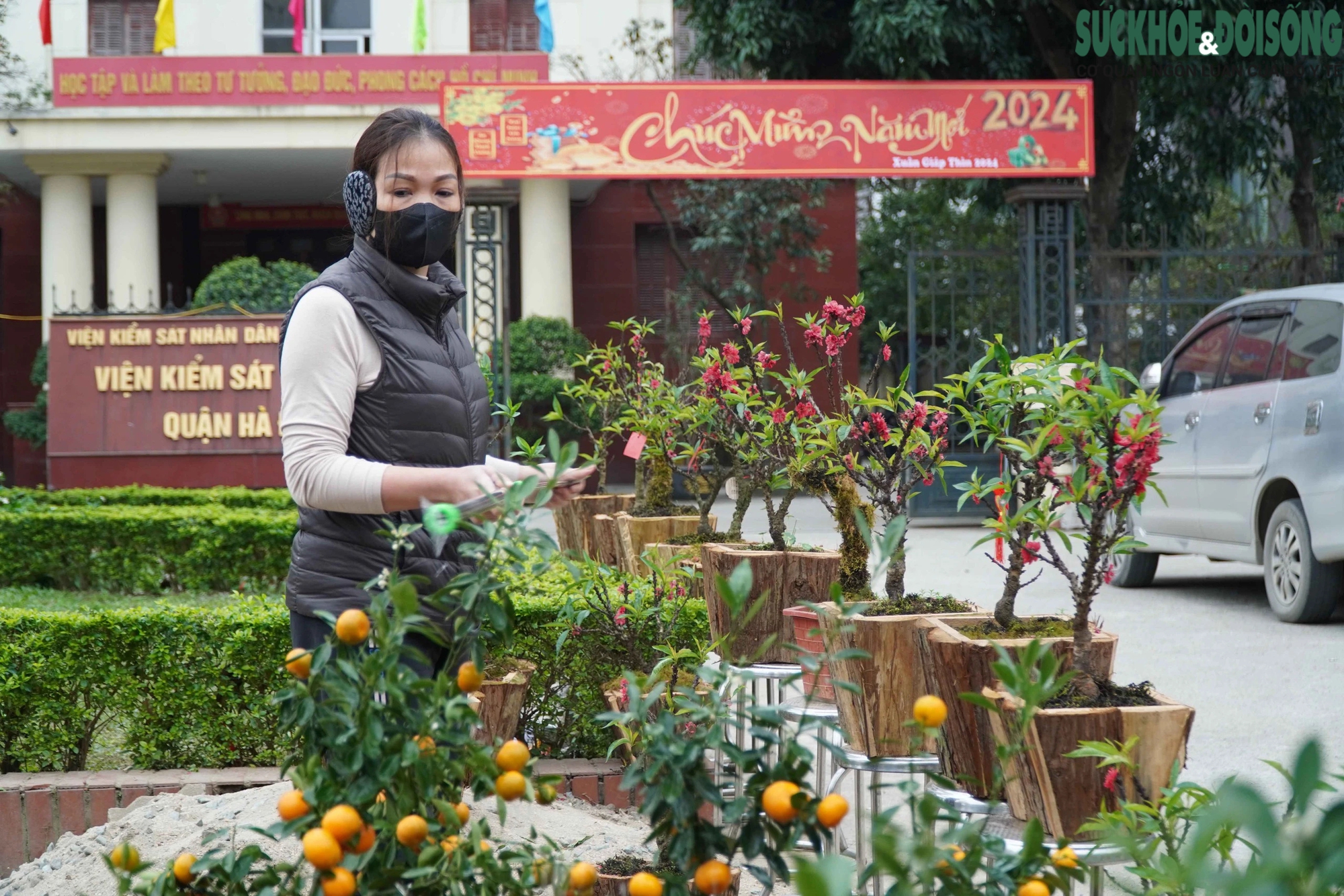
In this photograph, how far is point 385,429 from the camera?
229cm

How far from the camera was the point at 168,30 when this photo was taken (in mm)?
15969

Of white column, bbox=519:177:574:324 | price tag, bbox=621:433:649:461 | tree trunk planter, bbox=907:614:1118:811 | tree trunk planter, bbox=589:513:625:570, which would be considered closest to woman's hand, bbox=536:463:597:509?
tree trunk planter, bbox=907:614:1118:811

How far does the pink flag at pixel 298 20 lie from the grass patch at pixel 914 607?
14783 mm

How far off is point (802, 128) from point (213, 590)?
6.74 metres

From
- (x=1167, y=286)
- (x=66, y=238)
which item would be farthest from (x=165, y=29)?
(x=1167, y=286)

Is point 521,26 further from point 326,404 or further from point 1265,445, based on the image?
point 326,404

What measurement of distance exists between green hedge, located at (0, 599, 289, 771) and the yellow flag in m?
13.7

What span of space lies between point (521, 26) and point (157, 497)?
9650 millimetres

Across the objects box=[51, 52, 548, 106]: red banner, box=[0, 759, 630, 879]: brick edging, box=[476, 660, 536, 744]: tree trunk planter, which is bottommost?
box=[0, 759, 630, 879]: brick edging

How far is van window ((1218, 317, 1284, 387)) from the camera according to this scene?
7164 mm

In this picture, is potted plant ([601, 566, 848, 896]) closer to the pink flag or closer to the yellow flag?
the pink flag

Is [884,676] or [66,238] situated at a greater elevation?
[66,238]

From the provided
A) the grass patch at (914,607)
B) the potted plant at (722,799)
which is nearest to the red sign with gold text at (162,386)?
the grass patch at (914,607)

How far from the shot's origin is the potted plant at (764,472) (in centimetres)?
373
